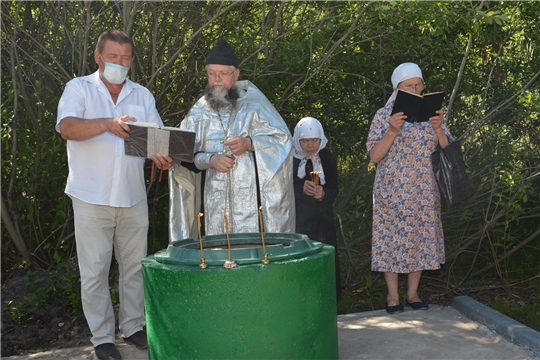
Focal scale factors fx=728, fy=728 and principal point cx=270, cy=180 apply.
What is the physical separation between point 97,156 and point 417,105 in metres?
2.21

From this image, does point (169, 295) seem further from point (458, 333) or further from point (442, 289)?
point (442, 289)

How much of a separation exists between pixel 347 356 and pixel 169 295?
156cm

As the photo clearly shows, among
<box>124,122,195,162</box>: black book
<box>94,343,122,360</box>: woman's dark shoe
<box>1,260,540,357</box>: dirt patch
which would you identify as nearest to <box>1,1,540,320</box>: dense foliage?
<box>1,260,540,357</box>: dirt patch

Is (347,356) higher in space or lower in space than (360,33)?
lower

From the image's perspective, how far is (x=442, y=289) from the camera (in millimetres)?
6828

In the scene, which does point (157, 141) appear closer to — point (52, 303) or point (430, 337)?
point (430, 337)

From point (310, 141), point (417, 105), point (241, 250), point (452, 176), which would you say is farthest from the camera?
point (310, 141)

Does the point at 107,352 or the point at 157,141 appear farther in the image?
the point at 107,352

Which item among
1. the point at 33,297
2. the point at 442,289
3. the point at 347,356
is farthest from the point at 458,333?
the point at 33,297

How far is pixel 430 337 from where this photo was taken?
4.84 m

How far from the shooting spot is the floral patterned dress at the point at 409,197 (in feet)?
17.6

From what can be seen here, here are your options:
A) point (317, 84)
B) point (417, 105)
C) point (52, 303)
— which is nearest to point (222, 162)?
point (417, 105)

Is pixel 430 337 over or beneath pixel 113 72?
beneath

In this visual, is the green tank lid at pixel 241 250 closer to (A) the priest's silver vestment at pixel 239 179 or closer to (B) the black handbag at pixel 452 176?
(A) the priest's silver vestment at pixel 239 179
